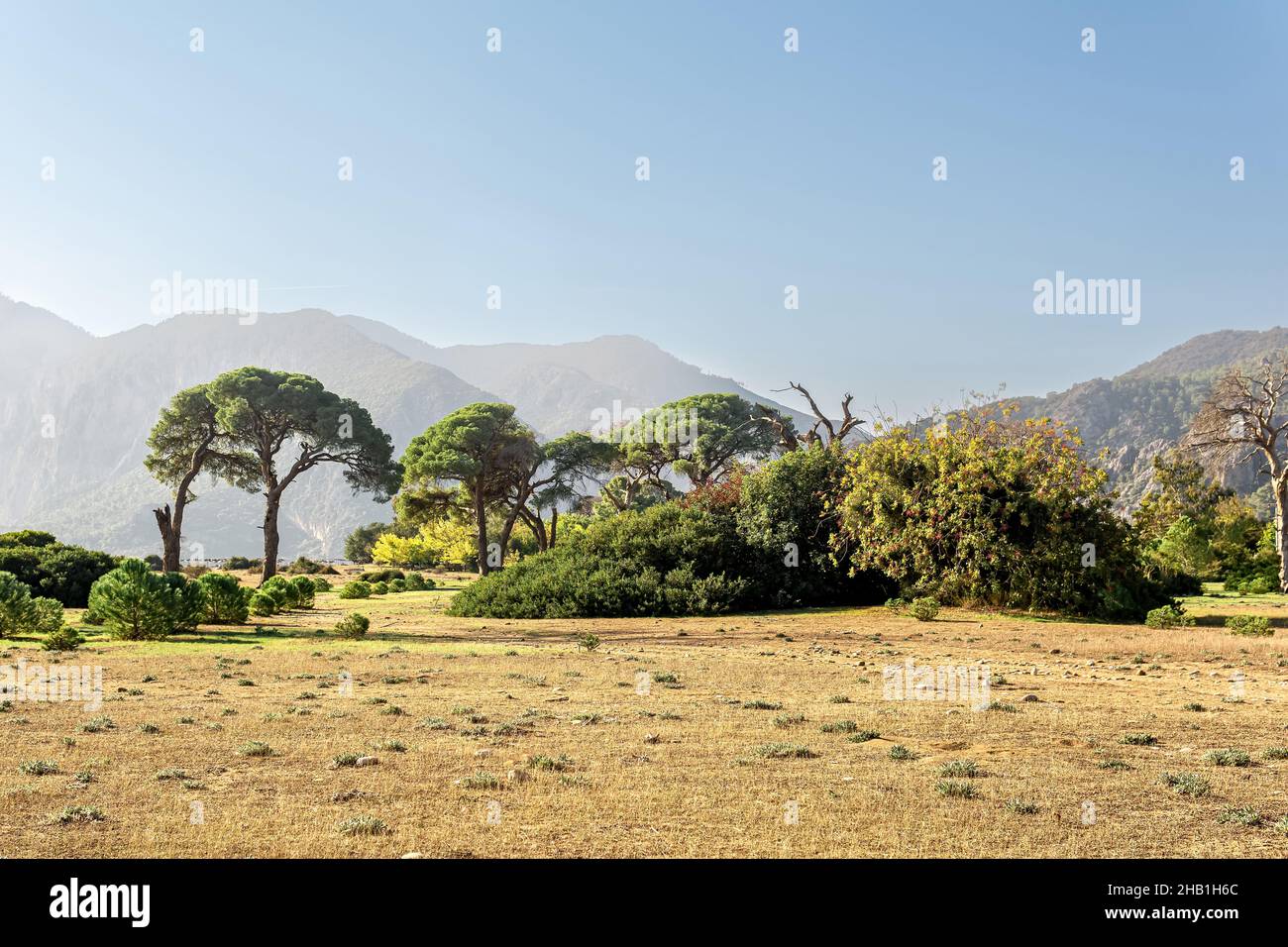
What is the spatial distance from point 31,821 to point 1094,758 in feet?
29.0

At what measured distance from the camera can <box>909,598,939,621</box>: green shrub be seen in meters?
25.7

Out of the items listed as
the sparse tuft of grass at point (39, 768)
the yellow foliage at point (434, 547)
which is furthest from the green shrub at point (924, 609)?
the yellow foliage at point (434, 547)

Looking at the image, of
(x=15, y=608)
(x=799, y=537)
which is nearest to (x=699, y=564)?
(x=799, y=537)

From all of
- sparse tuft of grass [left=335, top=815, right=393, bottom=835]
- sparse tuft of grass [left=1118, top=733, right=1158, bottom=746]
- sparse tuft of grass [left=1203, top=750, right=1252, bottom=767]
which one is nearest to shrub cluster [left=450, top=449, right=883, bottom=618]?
sparse tuft of grass [left=1118, top=733, right=1158, bottom=746]

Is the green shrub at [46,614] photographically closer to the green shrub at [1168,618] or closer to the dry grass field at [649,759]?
the dry grass field at [649,759]

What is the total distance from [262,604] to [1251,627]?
25777 mm

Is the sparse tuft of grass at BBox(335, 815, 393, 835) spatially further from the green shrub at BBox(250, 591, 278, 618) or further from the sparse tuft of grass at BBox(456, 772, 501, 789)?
the green shrub at BBox(250, 591, 278, 618)

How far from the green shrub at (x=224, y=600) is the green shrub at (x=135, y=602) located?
2.99 metres

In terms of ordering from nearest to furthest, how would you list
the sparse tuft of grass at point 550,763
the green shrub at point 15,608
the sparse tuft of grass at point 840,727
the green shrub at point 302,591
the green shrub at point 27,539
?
1. the sparse tuft of grass at point 550,763
2. the sparse tuft of grass at point 840,727
3. the green shrub at point 15,608
4. the green shrub at point 302,591
5. the green shrub at point 27,539

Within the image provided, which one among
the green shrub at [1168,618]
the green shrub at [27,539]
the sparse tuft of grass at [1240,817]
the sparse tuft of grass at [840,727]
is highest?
the green shrub at [27,539]

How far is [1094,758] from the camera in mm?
9055

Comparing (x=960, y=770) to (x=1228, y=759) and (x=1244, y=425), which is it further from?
(x=1244, y=425)

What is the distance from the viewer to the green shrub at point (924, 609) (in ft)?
84.3

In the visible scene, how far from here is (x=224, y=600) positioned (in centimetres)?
2544
